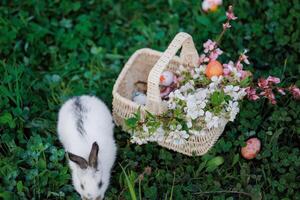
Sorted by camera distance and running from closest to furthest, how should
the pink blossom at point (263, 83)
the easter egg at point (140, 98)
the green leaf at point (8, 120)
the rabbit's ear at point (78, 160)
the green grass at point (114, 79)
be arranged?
the rabbit's ear at point (78, 160), the green grass at point (114, 79), the pink blossom at point (263, 83), the green leaf at point (8, 120), the easter egg at point (140, 98)

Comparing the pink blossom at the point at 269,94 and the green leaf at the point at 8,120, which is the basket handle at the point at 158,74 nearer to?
the pink blossom at the point at 269,94

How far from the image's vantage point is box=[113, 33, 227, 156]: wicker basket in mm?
3680

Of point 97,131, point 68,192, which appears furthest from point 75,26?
point 68,192

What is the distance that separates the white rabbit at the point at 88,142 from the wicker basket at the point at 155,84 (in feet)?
0.64

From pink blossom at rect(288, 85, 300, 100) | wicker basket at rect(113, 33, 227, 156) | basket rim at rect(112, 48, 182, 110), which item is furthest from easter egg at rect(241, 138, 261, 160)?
basket rim at rect(112, 48, 182, 110)

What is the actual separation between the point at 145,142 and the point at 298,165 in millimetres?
1212

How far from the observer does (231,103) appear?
3.71 metres

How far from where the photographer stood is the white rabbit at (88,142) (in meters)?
3.59

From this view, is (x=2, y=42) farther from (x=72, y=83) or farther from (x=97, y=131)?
(x=97, y=131)

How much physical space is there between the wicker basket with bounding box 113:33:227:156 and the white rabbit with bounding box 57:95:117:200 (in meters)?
0.20

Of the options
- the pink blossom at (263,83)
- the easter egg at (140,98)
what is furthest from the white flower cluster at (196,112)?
the easter egg at (140,98)

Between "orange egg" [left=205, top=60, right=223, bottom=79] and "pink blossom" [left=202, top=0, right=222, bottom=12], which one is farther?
"pink blossom" [left=202, top=0, right=222, bottom=12]

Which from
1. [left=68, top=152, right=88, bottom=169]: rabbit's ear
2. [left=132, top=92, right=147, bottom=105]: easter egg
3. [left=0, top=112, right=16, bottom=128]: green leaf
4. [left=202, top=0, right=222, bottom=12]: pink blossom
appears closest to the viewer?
[left=68, top=152, right=88, bottom=169]: rabbit's ear

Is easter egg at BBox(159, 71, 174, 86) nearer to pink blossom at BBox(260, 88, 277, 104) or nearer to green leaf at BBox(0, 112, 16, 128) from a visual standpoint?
pink blossom at BBox(260, 88, 277, 104)
